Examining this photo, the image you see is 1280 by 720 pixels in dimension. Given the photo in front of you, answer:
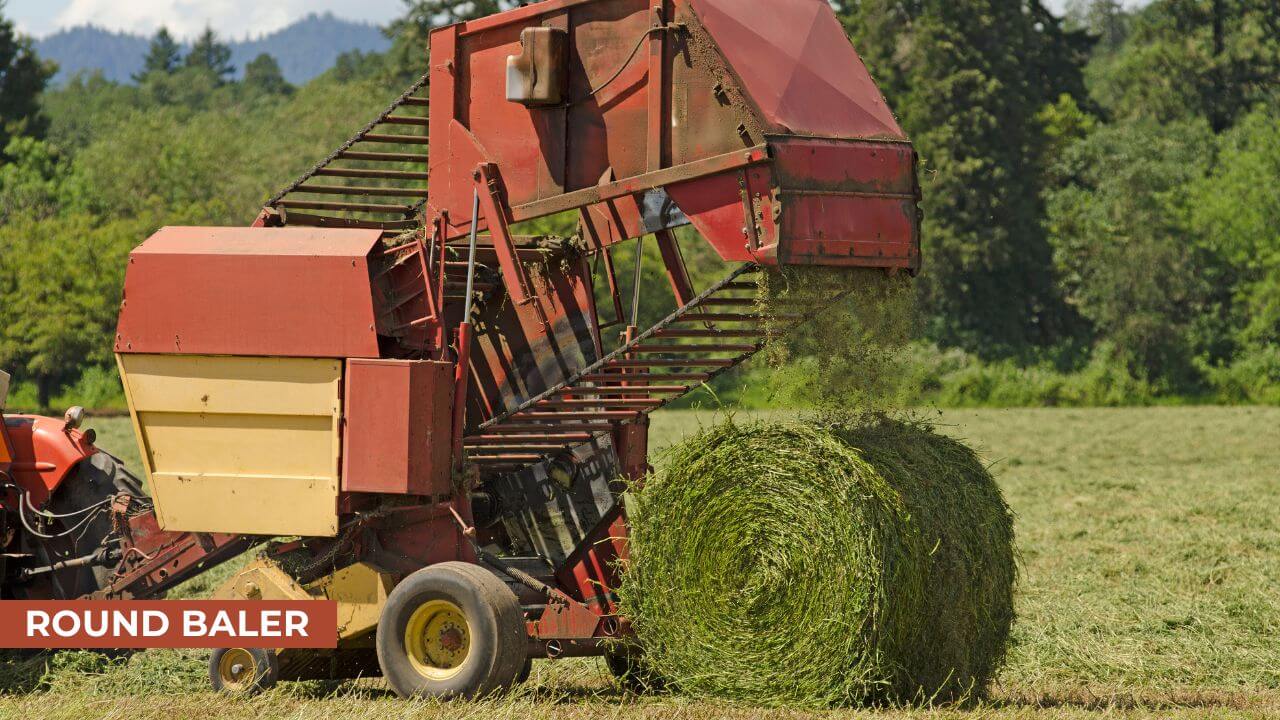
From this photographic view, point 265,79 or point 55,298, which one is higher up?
point 265,79

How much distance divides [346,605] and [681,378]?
209 cm

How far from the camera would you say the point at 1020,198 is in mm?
51312

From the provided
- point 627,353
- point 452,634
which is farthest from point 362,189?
point 452,634

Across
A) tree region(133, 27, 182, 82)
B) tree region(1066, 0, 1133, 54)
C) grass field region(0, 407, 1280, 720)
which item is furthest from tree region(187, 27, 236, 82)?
grass field region(0, 407, 1280, 720)

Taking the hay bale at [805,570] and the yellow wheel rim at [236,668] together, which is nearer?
the hay bale at [805,570]

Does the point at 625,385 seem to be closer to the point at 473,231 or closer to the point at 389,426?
the point at 473,231

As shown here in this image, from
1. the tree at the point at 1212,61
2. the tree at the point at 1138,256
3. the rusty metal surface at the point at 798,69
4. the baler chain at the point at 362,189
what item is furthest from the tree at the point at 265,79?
the rusty metal surface at the point at 798,69

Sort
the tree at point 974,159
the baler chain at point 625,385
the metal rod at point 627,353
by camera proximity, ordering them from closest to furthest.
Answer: the metal rod at point 627,353
the baler chain at point 625,385
the tree at point 974,159

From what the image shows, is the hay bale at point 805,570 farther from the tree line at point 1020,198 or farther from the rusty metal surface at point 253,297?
the tree line at point 1020,198

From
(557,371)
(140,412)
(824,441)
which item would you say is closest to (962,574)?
(824,441)

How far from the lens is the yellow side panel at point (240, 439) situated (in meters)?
8.12

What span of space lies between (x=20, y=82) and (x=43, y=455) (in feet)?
187

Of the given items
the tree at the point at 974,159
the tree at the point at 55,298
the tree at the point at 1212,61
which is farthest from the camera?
the tree at the point at 1212,61

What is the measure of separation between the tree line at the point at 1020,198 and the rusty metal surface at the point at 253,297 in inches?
1271
